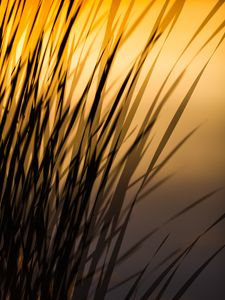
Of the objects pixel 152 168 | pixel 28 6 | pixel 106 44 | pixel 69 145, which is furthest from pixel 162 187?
pixel 28 6

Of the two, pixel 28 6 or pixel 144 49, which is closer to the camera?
pixel 144 49

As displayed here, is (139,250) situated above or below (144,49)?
below

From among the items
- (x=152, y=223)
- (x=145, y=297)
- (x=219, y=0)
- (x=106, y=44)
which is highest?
(x=219, y=0)

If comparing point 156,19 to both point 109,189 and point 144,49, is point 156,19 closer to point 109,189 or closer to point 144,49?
point 144,49

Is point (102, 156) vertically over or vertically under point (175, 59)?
under

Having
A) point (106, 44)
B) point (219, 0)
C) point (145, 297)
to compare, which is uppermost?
point (219, 0)

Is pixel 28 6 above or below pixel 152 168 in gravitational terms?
above

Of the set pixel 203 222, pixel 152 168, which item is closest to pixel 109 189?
pixel 152 168

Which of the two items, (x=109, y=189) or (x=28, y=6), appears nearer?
(x=109, y=189)

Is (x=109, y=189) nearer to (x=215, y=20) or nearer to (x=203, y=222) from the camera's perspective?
(x=203, y=222)
